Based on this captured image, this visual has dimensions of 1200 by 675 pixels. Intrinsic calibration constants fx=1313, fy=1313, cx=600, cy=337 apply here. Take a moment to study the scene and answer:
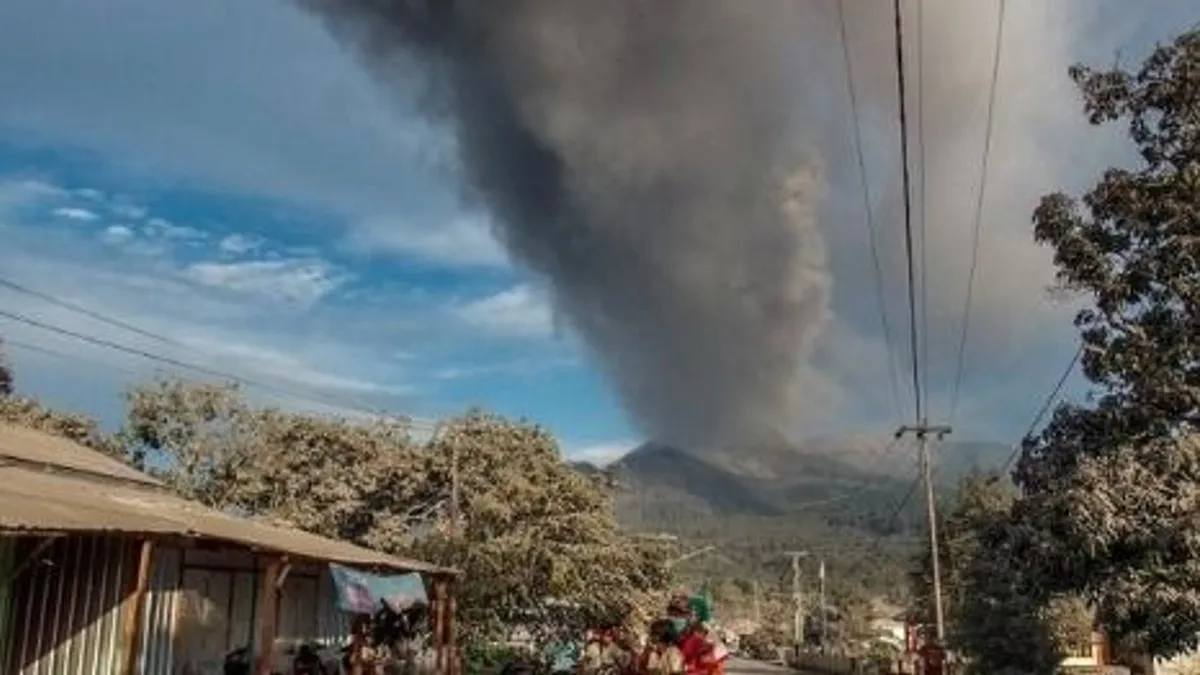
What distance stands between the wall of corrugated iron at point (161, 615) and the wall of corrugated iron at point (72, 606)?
140 centimetres

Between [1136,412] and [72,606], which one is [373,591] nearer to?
[72,606]

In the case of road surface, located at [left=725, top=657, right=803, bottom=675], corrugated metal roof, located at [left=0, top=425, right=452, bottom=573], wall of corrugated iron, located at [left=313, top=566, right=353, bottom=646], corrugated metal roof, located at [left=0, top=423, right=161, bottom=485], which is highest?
corrugated metal roof, located at [left=0, top=423, right=161, bottom=485]

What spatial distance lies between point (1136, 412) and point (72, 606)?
13.0 m

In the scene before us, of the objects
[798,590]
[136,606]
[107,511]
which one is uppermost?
[798,590]

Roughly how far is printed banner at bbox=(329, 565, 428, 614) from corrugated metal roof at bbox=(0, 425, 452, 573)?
2.68 metres

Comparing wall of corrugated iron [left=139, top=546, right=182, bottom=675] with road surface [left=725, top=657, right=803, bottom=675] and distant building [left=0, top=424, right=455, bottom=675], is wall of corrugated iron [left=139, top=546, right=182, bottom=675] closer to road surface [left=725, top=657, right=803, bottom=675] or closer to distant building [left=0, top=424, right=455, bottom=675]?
distant building [left=0, top=424, right=455, bottom=675]

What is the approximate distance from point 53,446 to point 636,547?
22.5m

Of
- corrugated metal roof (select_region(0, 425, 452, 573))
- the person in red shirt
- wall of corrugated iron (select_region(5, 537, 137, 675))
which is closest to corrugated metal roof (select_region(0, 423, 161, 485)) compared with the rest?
corrugated metal roof (select_region(0, 425, 452, 573))

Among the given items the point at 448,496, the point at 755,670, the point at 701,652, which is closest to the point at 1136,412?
the point at 701,652

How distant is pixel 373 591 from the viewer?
25.7 metres

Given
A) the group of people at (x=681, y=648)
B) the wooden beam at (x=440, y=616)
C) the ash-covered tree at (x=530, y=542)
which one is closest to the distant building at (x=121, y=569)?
the wooden beam at (x=440, y=616)

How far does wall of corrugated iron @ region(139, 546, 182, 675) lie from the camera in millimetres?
17750

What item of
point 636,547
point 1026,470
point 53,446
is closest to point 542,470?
point 636,547

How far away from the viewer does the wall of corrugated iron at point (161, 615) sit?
58.2 feet
